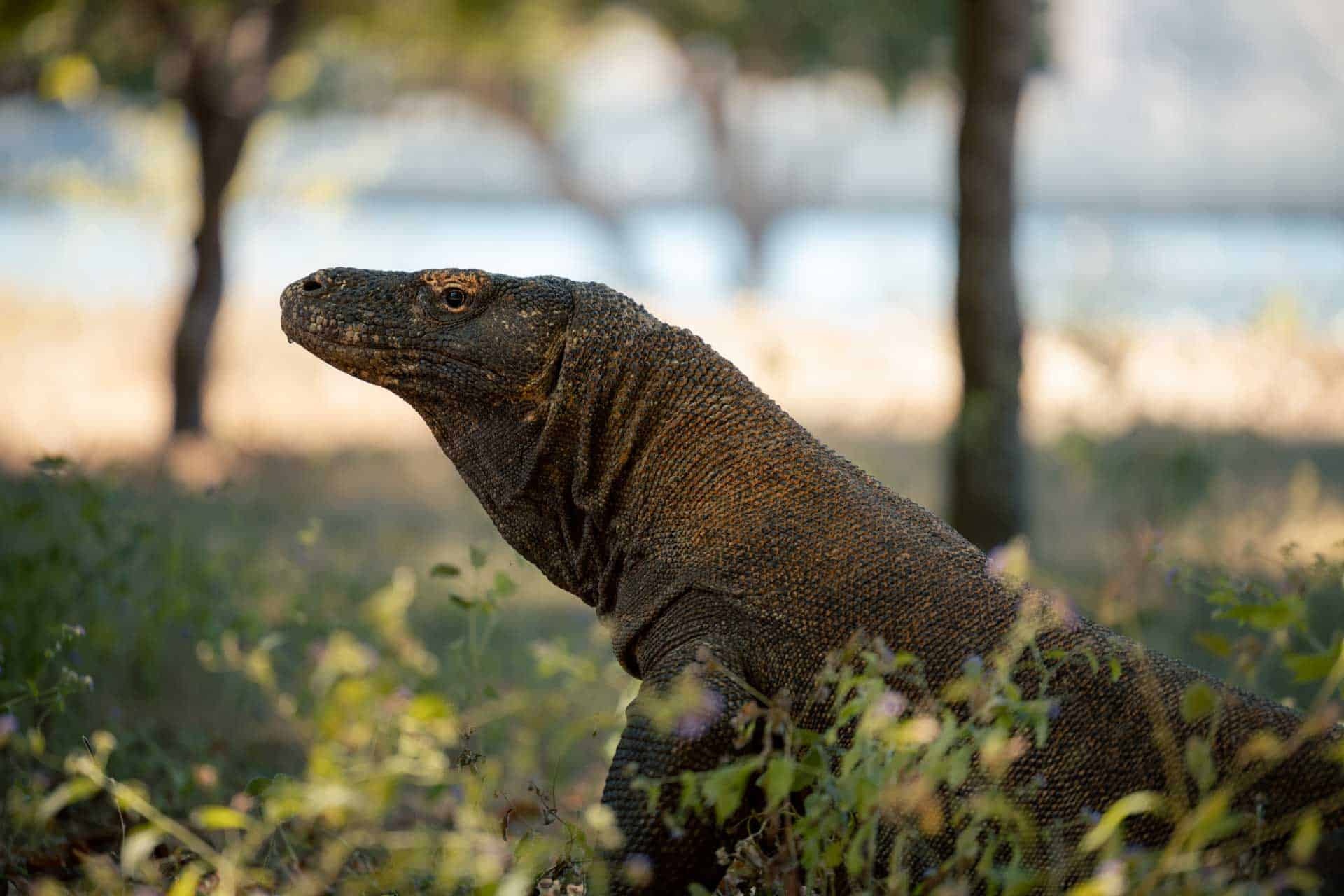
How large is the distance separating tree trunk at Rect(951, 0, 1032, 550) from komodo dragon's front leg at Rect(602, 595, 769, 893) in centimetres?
435

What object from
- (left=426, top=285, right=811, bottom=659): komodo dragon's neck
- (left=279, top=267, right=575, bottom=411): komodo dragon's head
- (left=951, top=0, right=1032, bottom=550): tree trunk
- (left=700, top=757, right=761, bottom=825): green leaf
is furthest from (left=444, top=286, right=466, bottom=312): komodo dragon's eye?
(left=951, top=0, right=1032, bottom=550): tree trunk

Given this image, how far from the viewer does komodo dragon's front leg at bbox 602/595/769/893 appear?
7.79 ft

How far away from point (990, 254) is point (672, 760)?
473cm

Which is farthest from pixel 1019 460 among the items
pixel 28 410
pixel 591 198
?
pixel 591 198

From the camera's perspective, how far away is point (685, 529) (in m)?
2.66

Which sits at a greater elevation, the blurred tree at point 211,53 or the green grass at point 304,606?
the blurred tree at point 211,53

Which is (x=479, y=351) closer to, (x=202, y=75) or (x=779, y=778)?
(x=779, y=778)

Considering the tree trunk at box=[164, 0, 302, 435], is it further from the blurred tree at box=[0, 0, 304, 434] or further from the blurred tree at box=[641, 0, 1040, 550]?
the blurred tree at box=[641, 0, 1040, 550]

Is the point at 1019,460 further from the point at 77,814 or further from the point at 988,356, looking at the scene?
the point at 77,814

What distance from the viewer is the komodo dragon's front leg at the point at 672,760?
238 cm

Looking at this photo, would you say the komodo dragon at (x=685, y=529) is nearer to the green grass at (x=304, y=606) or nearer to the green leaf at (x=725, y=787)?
the green grass at (x=304, y=606)

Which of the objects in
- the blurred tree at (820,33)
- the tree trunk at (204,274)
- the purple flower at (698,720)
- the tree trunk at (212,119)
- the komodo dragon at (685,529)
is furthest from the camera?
the blurred tree at (820,33)

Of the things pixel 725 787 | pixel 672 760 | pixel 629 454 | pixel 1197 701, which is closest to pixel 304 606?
pixel 629 454

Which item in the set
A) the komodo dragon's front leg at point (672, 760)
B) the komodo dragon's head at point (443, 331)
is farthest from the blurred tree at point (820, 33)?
the komodo dragon's front leg at point (672, 760)
